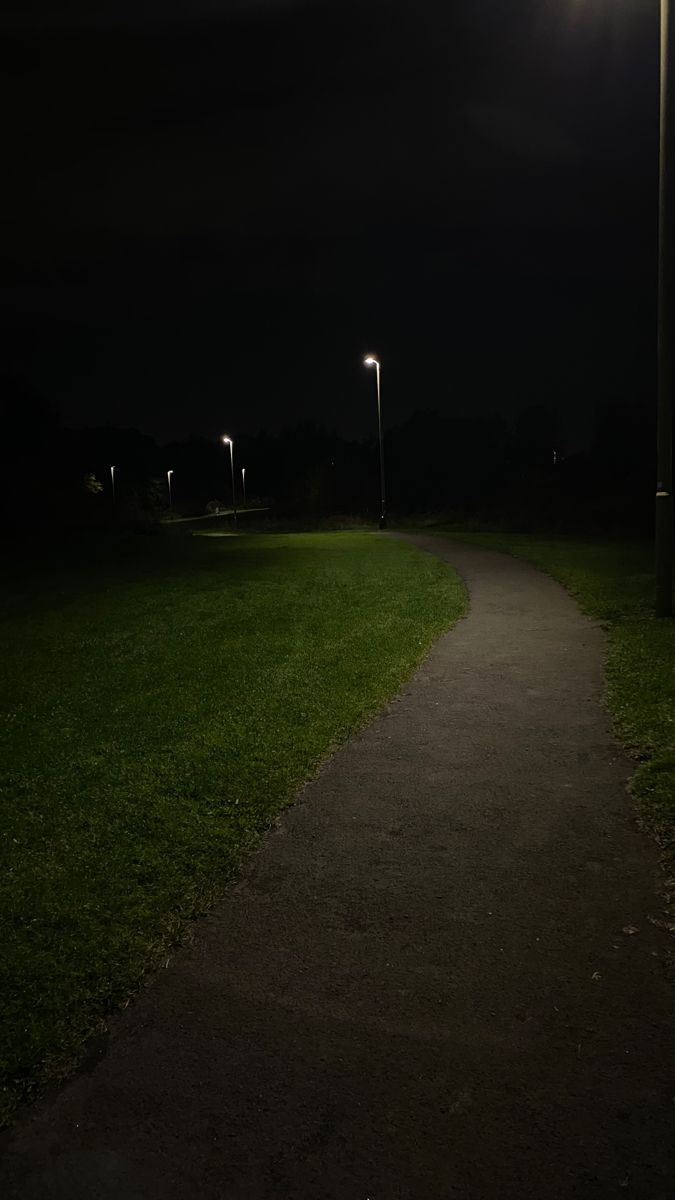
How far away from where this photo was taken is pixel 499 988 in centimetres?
350

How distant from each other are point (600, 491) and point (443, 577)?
5562 cm

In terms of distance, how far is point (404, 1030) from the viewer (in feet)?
10.6

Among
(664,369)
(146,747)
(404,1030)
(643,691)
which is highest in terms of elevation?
(664,369)

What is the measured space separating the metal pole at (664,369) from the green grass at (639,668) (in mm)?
700

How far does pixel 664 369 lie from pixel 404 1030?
10.3 metres

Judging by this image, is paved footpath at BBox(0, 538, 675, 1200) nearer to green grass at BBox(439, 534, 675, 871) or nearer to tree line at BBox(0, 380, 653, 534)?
green grass at BBox(439, 534, 675, 871)

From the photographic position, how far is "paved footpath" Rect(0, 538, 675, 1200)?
8.59ft

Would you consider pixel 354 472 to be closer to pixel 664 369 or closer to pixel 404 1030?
pixel 664 369

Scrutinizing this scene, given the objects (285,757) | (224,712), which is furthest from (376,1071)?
(224,712)

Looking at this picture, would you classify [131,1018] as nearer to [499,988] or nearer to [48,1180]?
[48,1180]

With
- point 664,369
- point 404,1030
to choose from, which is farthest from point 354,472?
point 404,1030

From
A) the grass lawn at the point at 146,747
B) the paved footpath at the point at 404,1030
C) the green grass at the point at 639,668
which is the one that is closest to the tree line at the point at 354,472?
the green grass at the point at 639,668

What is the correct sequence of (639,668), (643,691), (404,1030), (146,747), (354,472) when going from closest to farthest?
(404,1030) → (146,747) → (643,691) → (639,668) → (354,472)

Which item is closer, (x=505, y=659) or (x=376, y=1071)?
(x=376, y=1071)
